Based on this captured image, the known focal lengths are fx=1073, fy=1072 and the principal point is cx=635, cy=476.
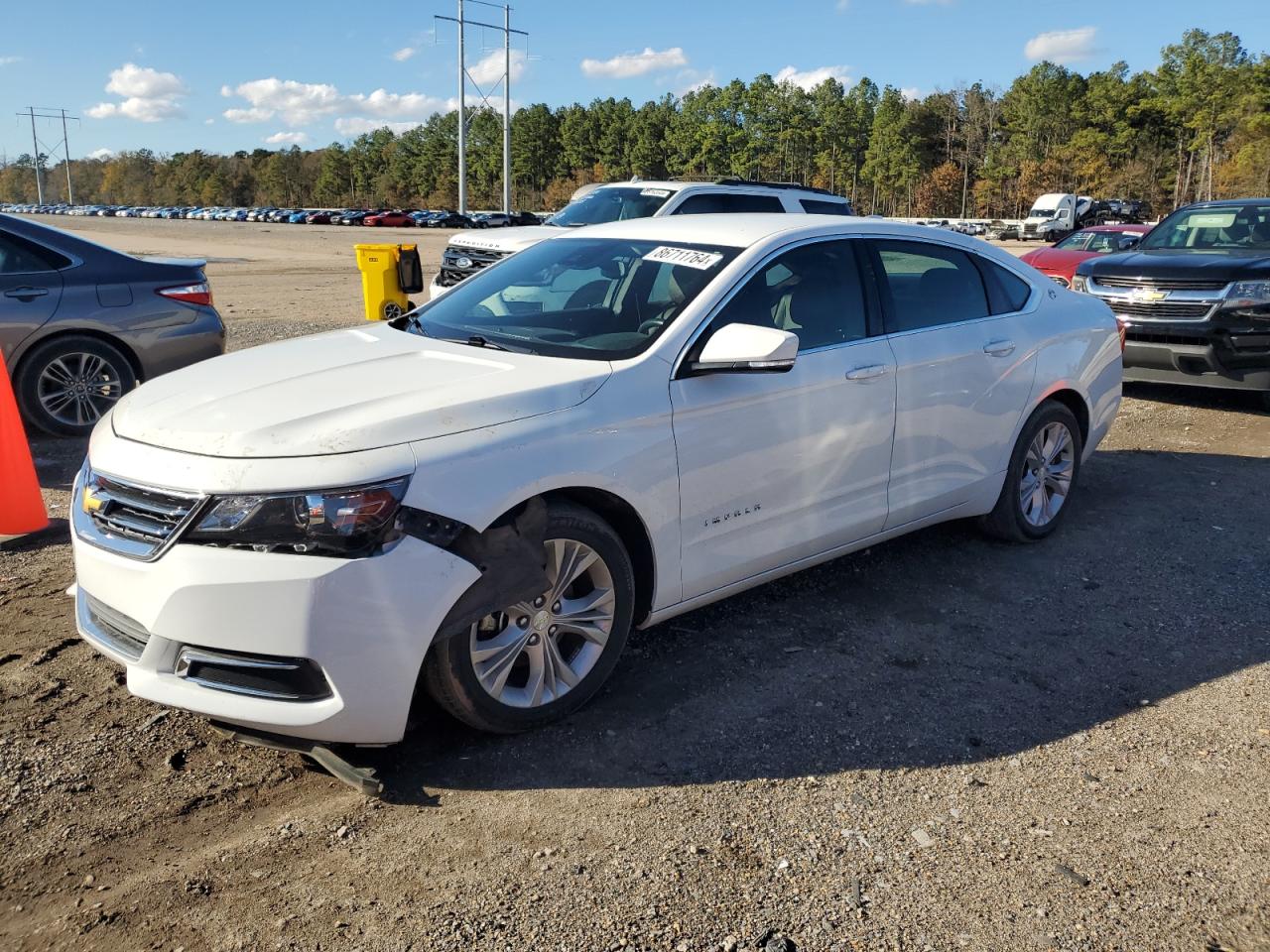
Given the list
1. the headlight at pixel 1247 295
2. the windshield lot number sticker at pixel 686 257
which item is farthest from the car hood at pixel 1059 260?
the windshield lot number sticker at pixel 686 257

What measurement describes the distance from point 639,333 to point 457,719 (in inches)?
60.1

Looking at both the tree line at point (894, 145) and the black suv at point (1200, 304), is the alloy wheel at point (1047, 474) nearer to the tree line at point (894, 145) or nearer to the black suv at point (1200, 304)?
the black suv at point (1200, 304)

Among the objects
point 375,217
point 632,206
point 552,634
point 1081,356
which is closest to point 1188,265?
point 1081,356

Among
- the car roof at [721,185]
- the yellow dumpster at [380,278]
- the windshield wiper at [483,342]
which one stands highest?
the car roof at [721,185]

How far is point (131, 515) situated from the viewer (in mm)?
3248

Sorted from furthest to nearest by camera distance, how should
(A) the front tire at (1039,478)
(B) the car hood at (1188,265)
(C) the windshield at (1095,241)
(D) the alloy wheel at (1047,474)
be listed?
(C) the windshield at (1095,241) → (B) the car hood at (1188,265) → (D) the alloy wheel at (1047,474) → (A) the front tire at (1039,478)

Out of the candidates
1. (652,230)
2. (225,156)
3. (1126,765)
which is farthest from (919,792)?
(225,156)

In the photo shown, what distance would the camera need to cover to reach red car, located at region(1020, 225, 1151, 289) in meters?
16.2

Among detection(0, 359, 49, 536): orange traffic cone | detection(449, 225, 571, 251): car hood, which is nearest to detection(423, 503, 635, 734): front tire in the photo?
detection(0, 359, 49, 536): orange traffic cone

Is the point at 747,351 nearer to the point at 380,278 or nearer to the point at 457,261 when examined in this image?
the point at 380,278

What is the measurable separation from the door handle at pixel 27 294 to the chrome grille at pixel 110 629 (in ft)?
15.3

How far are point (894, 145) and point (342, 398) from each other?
352 ft

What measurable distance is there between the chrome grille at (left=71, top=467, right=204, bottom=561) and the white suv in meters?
8.59

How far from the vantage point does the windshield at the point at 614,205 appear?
12.5m
